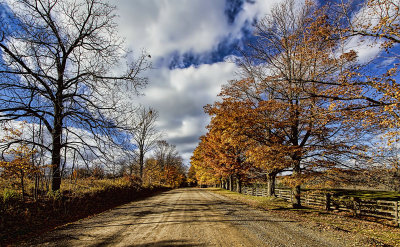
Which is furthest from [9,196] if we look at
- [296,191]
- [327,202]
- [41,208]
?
[327,202]

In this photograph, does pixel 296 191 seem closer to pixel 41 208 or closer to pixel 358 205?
pixel 358 205

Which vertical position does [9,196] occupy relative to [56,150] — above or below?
below

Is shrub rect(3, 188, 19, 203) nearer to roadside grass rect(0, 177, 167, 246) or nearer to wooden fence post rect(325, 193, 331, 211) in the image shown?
roadside grass rect(0, 177, 167, 246)

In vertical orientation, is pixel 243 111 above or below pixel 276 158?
above

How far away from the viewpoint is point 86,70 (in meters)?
8.80

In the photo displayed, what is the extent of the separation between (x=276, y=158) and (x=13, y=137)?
12.4 metres

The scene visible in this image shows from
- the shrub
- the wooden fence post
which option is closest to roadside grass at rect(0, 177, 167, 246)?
the shrub

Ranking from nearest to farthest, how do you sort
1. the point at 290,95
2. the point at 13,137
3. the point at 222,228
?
the point at 222,228
the point at 13,137
the point at 290,95

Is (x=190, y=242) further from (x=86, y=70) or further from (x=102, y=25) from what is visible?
(x=102, y=25)

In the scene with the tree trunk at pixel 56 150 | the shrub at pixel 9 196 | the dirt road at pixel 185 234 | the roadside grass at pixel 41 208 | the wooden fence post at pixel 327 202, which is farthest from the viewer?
the wooden fence post at pixel 327 202

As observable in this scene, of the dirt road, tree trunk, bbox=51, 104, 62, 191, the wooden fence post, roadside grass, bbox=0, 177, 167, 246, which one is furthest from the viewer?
the wooden fence post

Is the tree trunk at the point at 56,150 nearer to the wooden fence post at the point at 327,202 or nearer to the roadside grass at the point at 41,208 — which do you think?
the roadside grass at the point at 41,208

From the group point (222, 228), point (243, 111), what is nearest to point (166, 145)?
point (243, 111)

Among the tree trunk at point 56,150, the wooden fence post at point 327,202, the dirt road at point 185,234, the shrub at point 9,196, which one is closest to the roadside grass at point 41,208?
the shrub at point 9,196
